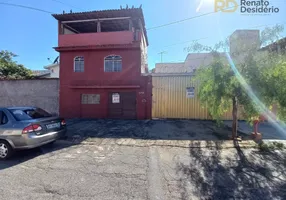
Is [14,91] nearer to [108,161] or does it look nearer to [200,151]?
[108,161]

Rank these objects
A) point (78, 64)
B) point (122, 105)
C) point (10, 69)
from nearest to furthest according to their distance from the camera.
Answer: point (122, 105) → point (78, 64) → point (10, 69)

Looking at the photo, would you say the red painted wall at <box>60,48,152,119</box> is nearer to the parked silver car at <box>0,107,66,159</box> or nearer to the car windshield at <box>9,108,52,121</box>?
the car windshield at <box>9,108,52,121</box>

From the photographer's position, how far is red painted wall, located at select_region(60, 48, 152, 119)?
1198cm

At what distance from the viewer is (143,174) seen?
4090 millimetres

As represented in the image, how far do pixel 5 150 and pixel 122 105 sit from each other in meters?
7.68

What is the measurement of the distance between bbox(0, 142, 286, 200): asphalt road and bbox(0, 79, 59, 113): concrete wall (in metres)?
7.93

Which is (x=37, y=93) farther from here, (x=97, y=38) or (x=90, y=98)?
(x=97, y=38)

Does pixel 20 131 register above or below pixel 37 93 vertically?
below

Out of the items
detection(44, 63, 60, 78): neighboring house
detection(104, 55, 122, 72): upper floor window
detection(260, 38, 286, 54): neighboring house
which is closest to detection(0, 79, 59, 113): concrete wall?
detection(104, 55, 122, 72): upper floor window

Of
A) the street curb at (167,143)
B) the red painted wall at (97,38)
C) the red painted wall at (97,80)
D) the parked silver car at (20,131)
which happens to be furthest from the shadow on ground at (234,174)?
the red painted wall at (97,38)

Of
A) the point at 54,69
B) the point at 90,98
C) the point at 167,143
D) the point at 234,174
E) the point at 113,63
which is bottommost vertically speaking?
the point at 234,174

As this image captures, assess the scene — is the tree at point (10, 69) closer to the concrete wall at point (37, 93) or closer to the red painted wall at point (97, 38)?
the concrete wall at point (37, 93)

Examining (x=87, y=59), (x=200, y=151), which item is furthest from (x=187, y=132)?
(x=87, y=59)

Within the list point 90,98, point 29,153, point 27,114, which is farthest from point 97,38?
point 29,153
